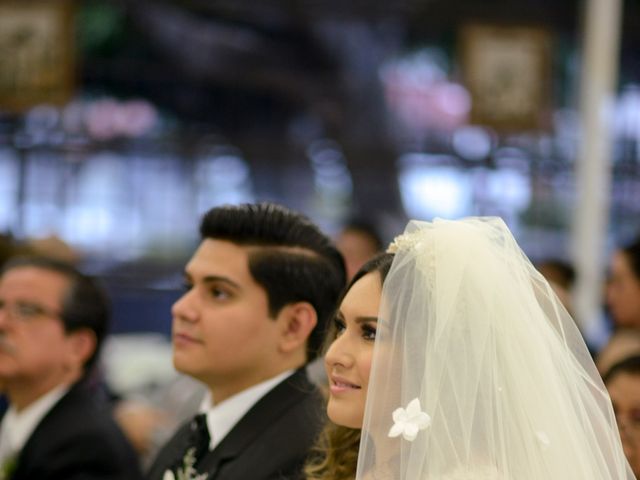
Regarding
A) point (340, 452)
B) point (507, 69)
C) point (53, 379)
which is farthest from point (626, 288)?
point (507, 69)

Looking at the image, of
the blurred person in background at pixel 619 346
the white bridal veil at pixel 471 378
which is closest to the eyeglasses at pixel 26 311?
the blurred person in background at pixel 619 346

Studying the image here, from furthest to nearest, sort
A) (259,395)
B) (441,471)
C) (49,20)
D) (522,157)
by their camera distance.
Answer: (522,157)
(49,20)
(259,395)
(441,471)

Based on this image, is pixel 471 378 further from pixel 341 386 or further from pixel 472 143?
pixel 472 143

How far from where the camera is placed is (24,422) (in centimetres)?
441

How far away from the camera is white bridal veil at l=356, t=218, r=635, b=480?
8.03 feet

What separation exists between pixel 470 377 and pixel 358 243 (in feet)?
14.0

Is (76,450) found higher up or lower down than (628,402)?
lower down

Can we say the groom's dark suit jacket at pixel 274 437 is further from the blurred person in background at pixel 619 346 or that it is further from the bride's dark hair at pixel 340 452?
the blurred person in background at pixel 619 346

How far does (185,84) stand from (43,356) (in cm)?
789

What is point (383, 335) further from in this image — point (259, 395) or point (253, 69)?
point (253, 69)

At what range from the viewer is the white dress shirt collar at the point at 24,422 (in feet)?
14.3

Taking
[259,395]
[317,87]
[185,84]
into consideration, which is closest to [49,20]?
[185,84]

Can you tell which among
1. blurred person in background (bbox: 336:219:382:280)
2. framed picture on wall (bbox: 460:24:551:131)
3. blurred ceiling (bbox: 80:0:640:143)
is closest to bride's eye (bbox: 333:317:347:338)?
blurred person in background (bbox: 336:219:382:280)

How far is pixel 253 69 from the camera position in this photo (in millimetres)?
12438
